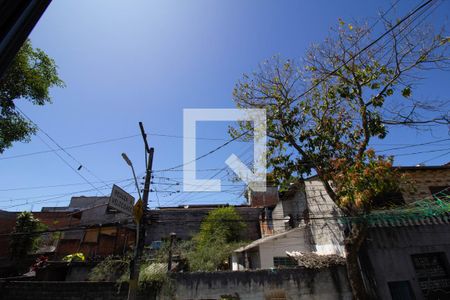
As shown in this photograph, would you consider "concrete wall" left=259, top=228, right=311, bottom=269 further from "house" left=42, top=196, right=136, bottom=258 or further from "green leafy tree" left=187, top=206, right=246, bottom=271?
"house" left=42, top=196, right=136, bottom=258

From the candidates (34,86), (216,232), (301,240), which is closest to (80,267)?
(216,232)

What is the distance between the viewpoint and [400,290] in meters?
12.2

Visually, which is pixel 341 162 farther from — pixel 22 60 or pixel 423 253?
pixel 22 60

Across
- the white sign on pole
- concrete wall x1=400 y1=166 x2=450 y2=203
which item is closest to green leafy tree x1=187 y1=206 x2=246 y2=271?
the white sign on pole

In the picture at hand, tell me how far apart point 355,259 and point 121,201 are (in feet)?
34.9

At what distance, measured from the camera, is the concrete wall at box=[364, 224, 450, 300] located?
12.2m

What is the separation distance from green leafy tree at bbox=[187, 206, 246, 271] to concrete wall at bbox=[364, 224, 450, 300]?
7289 mm

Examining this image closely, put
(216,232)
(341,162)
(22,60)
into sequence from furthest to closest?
1. (216,232)
2. (341,162)
3. (22,60)

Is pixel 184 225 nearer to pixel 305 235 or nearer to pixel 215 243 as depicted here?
pixel 215 243

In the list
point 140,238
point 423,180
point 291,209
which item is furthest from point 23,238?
point 423,180

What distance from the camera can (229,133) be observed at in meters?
14.3

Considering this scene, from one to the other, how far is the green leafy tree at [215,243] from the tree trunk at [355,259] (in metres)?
6.11

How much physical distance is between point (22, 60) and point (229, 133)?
9588 millimetres

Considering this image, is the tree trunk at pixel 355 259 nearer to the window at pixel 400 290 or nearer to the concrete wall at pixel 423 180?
the window at pixel 400 290
